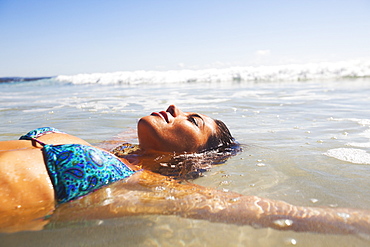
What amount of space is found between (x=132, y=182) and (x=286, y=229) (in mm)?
1341

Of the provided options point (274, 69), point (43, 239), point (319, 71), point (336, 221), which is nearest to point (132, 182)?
point (43, 239)

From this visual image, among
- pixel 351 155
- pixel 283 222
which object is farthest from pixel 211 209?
pixel 351 155

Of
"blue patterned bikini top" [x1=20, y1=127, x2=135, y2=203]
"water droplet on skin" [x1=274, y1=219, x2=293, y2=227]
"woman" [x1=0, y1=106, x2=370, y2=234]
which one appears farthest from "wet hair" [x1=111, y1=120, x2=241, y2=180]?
"water droplet on skin" [x1=274, y1=219, x2=293, y2=227]

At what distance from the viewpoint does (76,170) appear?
7.31 feet

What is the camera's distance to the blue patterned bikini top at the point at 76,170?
218cm

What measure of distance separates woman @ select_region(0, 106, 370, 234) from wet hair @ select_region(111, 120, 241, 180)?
0.37 metres

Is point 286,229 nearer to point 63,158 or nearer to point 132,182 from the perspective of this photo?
point 132,182

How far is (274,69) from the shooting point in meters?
25.9

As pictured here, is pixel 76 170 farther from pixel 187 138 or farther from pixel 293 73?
pixel 293 73

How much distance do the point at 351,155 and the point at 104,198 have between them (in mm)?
2950

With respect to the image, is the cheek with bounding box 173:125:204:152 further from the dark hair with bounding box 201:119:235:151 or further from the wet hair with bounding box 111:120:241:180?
the dark hair with bounding box 201:119:235:151

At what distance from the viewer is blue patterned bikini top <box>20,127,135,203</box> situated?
2.18m

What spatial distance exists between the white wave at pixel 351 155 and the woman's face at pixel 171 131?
1.67m

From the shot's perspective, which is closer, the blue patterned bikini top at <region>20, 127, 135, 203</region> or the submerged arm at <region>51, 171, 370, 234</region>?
the submerged arm at <region>51, 171, 370, 234</region>
